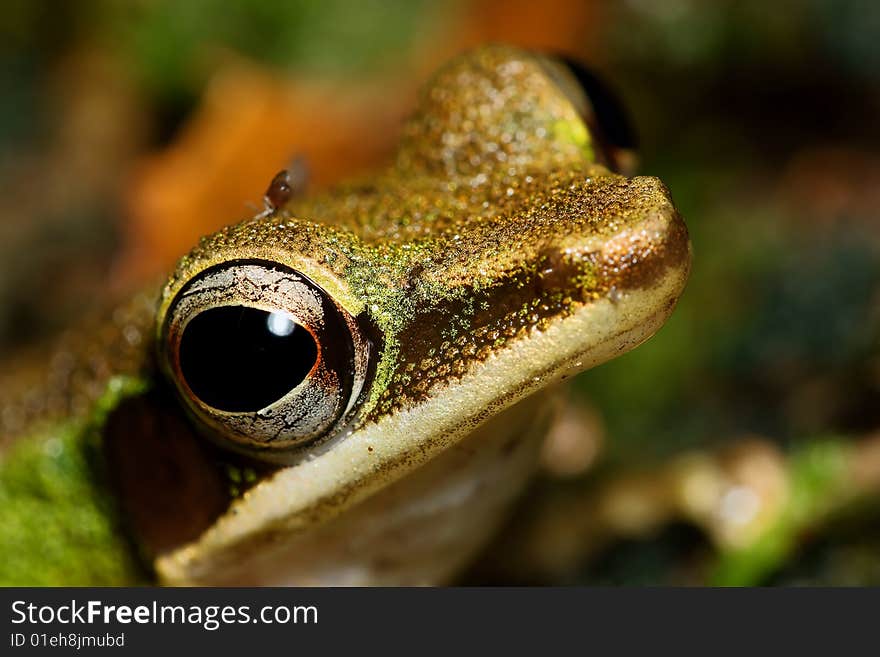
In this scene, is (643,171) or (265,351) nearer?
(265,351)

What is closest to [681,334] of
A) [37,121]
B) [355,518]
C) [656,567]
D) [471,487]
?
[656,567]

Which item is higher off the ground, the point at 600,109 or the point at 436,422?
the point at 600,109

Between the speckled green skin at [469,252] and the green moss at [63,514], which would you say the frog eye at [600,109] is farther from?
the green moss at [63,514]

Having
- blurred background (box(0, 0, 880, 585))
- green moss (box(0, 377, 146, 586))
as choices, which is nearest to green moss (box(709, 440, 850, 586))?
blurred background (box(0, 0, 880, 585))

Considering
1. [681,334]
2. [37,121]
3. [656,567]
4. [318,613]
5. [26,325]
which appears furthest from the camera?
[37,121]

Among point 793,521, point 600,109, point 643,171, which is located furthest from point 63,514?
point 643,171

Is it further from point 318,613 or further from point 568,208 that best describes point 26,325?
point 568,208

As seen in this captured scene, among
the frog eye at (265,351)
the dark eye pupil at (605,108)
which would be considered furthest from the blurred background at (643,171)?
the dark eye pupil at (605,108)

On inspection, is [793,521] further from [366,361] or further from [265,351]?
[265,351]
